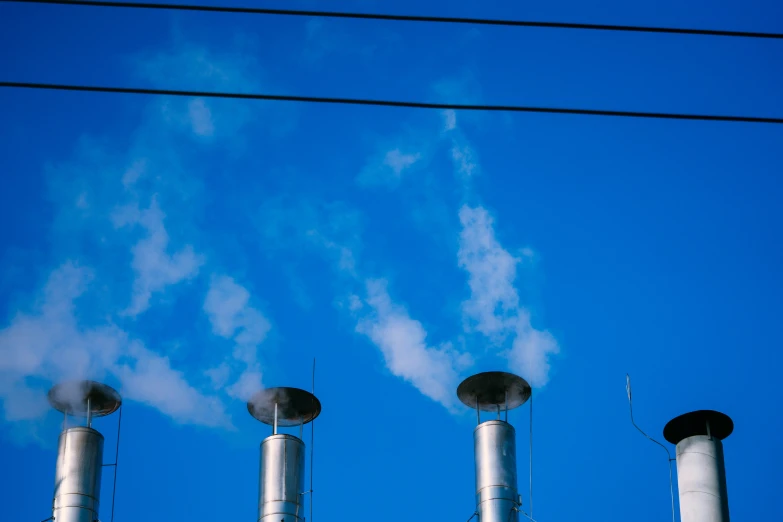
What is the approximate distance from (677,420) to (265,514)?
23.2ft

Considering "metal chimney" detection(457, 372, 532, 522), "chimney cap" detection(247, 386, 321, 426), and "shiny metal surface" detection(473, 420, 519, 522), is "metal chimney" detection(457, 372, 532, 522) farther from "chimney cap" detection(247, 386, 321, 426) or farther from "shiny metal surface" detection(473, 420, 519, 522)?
"chimney cap" detection(247, 386, 321, 426)

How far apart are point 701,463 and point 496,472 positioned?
11.1ft

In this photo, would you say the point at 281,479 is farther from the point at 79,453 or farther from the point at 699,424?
the point at 699,424

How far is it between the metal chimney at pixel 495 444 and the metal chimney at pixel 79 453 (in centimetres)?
649

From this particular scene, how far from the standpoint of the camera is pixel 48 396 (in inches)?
1040

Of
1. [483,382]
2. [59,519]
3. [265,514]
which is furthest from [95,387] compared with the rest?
[483,382]

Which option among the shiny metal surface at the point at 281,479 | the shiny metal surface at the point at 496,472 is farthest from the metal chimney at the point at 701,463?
the shiny metal surface at the point at 281,479

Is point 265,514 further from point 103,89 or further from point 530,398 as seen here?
point 103,89

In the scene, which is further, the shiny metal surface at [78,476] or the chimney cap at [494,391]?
the chimney cap at [494,391]

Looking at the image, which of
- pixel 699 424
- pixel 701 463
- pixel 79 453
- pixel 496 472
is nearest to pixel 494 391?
pixel 496 472

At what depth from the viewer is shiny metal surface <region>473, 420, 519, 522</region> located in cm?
2414

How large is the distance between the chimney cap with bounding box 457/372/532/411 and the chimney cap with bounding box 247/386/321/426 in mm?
2755

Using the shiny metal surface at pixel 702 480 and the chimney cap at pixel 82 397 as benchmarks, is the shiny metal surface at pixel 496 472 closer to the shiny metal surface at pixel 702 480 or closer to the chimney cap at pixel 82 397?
the shiny metal surface at pixel 702 480

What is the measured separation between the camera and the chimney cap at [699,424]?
2427 centimetres
